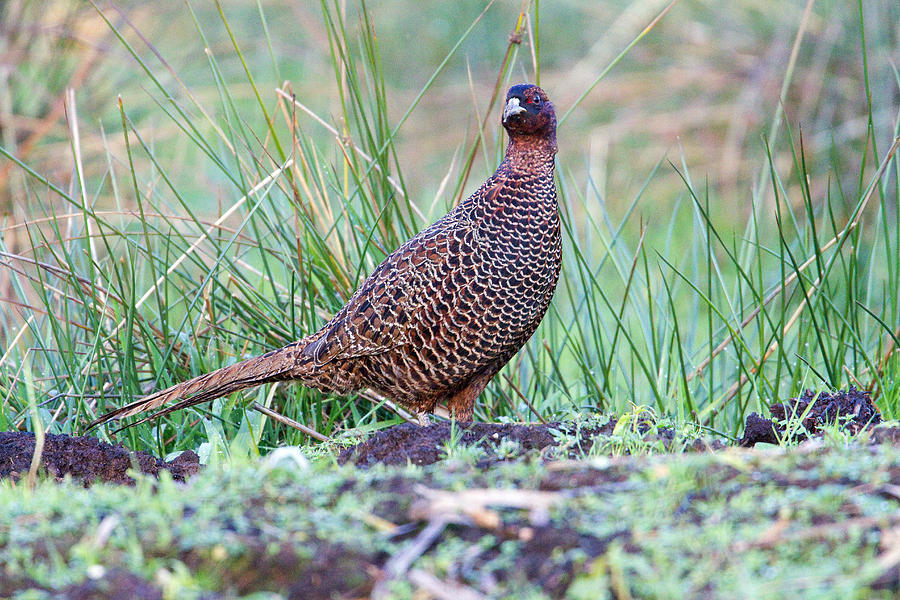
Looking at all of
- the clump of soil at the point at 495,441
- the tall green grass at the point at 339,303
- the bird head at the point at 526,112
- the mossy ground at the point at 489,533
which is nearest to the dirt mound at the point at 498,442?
the clump of soil at the point at 495,441

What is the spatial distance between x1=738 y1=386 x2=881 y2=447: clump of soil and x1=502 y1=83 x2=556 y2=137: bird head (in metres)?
1.32

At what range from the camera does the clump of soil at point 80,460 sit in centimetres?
307

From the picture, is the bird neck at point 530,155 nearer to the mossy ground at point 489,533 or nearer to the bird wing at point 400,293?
the bird wing at point 400,293

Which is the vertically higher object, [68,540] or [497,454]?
[68,540]

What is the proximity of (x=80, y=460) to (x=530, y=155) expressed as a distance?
74.3 inches

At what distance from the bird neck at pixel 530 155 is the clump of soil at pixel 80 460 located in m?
1.56

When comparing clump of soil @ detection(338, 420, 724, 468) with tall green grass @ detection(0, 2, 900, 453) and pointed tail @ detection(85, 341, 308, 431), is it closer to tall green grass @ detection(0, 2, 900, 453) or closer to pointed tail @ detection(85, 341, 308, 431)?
tall green grass @ detection(0, 2, 900, 453)

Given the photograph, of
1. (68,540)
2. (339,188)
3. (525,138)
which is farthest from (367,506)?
(339,188)

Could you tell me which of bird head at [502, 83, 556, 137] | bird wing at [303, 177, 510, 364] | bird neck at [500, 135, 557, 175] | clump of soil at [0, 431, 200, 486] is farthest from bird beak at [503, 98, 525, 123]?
clump of soil at [0, 431, 200, 486]

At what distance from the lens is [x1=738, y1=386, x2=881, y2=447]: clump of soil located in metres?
2.97

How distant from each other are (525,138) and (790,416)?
4.50 feet

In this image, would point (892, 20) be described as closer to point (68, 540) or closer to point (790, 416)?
point (790, 416)

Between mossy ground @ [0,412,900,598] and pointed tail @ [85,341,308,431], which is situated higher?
mossy ground @ [0,412,900,598]

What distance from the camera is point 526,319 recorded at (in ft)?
11.4
